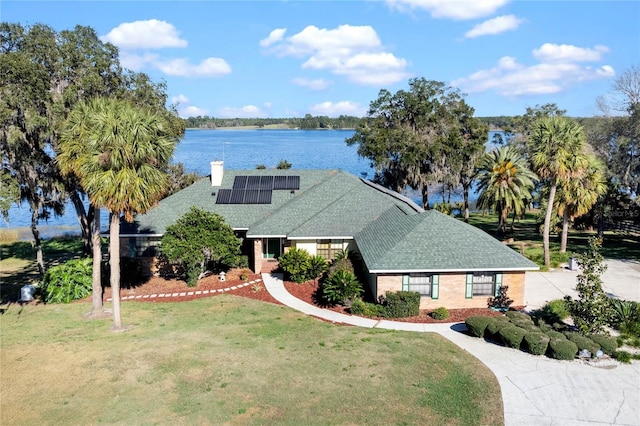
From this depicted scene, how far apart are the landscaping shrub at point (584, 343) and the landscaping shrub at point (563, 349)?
271mm

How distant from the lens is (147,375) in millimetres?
15172

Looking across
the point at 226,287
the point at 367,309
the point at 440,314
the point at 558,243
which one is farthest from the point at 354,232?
the point at 558,243

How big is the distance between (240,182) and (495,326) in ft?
68.3


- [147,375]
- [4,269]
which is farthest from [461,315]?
[4,269]

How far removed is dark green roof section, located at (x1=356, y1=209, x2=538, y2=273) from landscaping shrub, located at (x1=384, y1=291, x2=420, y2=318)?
3.79 ft

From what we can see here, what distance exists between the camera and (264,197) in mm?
32750

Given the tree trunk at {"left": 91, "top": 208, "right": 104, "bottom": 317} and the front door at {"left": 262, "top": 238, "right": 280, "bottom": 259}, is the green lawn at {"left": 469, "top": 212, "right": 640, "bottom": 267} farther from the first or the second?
the tree trunk at {"left": 91, "top": 208, "right": 104, "bottom": 317}

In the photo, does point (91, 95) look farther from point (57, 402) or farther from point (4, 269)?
point (4, 269)

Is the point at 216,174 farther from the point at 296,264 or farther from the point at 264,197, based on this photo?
the point at 296,264

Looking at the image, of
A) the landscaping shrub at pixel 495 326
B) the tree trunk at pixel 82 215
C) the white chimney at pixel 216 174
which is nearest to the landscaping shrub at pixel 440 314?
the landscaping shrub at pixel 495 326

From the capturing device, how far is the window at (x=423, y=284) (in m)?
22.5

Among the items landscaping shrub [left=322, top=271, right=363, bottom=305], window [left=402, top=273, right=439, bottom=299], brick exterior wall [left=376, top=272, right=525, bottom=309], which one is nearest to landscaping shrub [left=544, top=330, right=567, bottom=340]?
brick exterior wall [left=376, top=272, right=525, bottom=309]

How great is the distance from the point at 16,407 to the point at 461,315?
17.4 meters

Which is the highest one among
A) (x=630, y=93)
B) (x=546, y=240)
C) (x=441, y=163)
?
(x=630, y=93)
